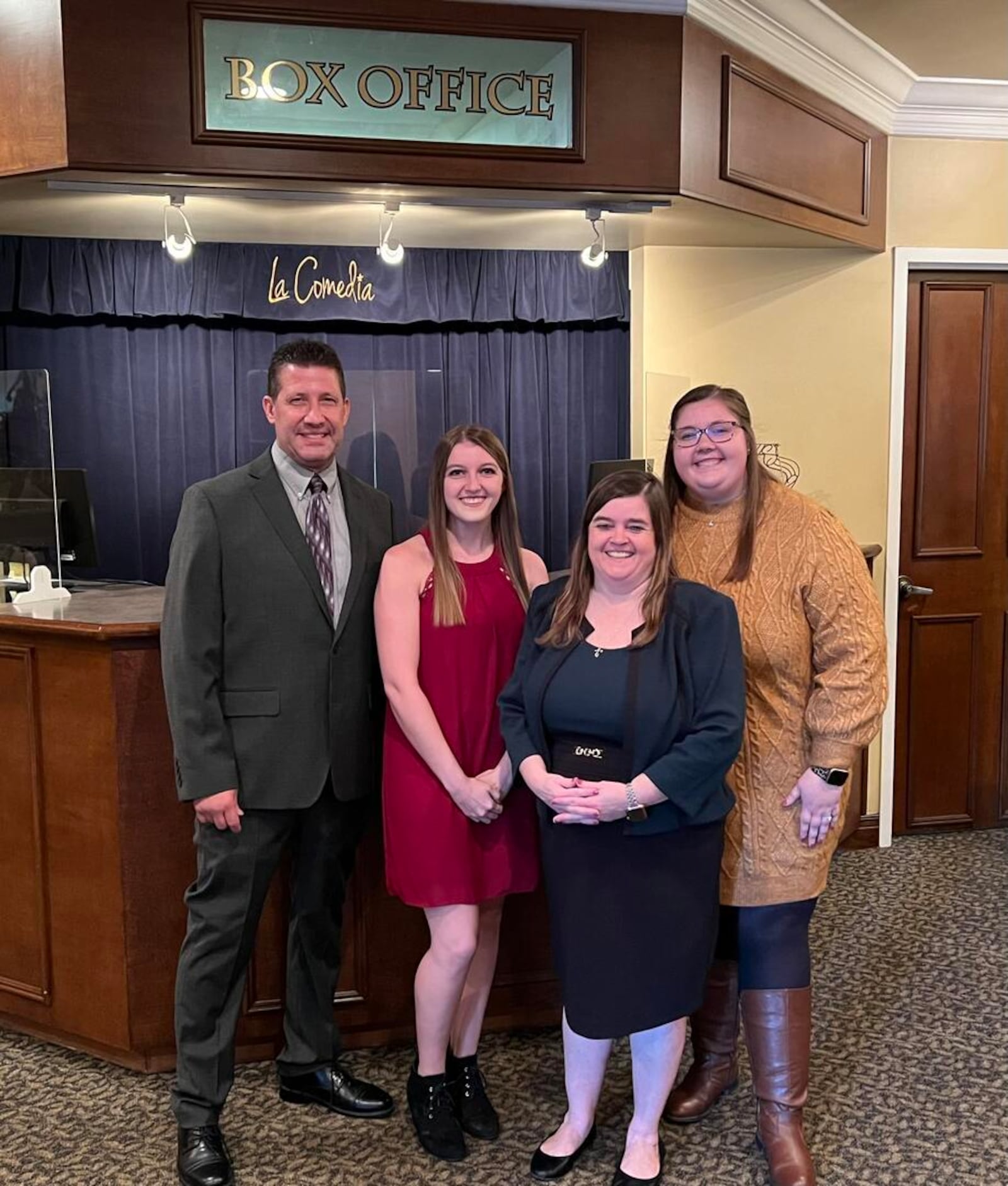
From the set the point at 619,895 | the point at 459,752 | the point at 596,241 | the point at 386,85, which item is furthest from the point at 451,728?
the point at 596,241

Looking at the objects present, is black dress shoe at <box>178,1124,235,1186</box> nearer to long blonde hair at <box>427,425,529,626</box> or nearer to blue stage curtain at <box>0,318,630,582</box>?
long blonde hair at <box>427,425,529,626</box>

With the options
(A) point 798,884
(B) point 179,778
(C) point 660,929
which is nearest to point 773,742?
(A) point 798,884

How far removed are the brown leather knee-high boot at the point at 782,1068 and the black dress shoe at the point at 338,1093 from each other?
812 millimetres

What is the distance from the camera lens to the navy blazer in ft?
6.68

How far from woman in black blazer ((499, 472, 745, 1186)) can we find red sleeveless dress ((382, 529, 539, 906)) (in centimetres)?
12

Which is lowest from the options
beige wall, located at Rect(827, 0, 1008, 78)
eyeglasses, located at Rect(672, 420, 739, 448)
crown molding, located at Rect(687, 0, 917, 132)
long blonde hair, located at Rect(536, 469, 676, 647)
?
long blonde hair, located at Rect(536, 469, 676, 647)

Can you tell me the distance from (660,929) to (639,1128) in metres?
0.44

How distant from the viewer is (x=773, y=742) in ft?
7.34

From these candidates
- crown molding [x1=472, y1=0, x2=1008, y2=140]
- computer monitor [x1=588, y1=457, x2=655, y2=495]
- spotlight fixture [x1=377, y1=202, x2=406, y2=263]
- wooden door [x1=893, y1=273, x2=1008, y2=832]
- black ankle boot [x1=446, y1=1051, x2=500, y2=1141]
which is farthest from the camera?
wooden door [x1=893, y1=273, x2=1008, y2=832]

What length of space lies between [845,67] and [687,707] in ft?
8.46

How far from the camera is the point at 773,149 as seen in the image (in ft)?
11.2

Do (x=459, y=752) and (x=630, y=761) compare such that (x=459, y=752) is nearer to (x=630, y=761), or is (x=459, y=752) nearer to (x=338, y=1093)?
(x=630, y=761)

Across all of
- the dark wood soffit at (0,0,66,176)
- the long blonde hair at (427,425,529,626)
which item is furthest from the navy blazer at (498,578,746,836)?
the dark wood soffit at (0,0,66,176)

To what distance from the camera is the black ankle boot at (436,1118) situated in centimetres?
236
